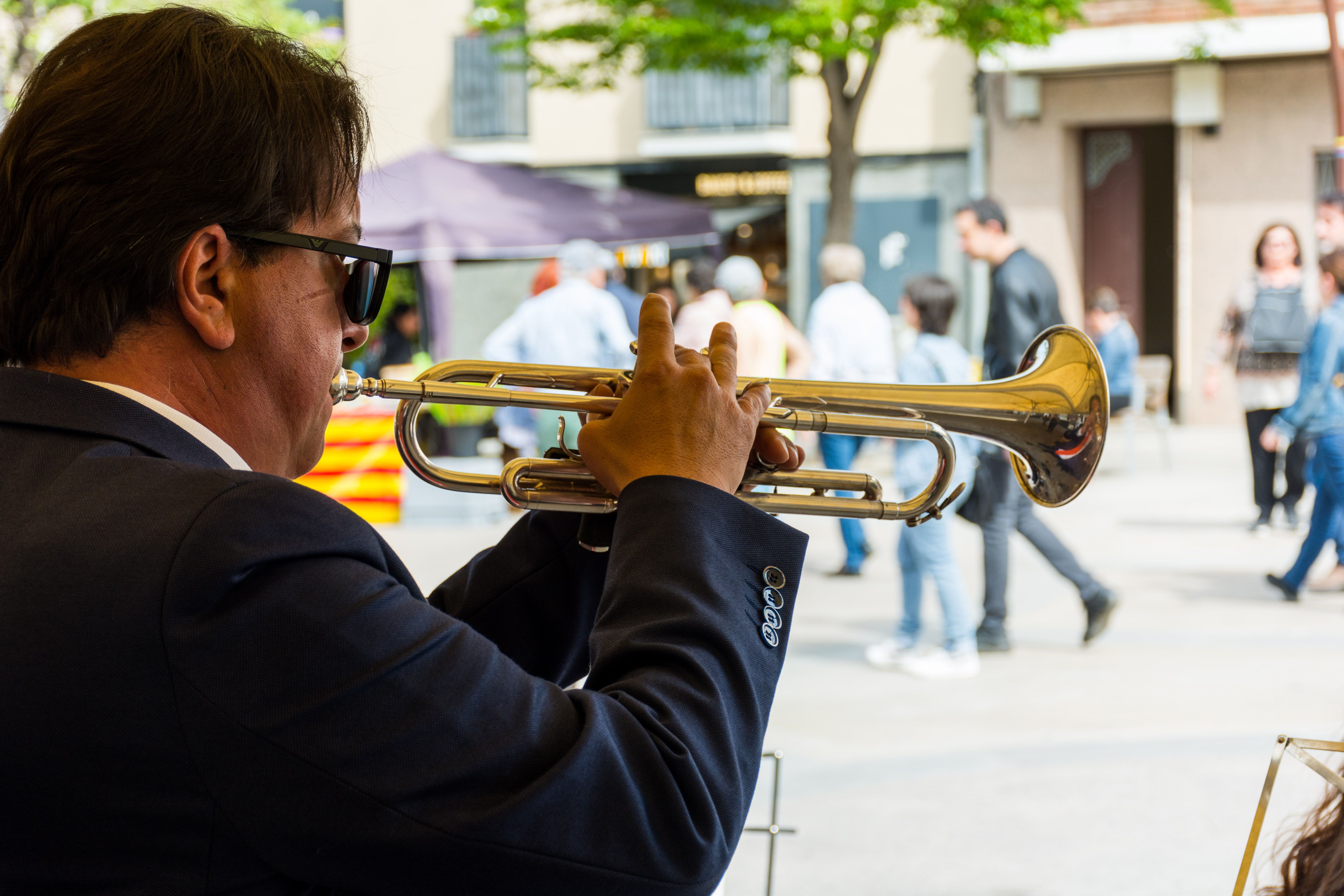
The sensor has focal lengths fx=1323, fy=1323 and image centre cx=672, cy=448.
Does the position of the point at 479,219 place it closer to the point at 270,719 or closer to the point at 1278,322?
the point at 1278,322

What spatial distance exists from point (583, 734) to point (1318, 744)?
78cm

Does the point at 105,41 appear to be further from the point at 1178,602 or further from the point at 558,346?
the point at 558,346

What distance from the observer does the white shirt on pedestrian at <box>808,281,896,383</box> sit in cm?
701

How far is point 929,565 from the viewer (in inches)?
208

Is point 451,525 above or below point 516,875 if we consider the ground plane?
below

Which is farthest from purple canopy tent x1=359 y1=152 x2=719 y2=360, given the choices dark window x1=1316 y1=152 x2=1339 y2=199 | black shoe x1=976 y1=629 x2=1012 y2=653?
dark window x1=1316 y1=152 x2=1339 y2=199

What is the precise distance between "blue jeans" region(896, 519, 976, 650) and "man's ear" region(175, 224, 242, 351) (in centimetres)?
415

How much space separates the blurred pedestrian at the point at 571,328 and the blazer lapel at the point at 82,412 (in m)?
6.92

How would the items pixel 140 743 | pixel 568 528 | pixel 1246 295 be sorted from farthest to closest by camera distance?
pixel 1246 295, pixel 568 528, pixel 140 743

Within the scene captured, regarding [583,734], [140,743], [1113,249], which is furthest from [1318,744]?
[1113,249]

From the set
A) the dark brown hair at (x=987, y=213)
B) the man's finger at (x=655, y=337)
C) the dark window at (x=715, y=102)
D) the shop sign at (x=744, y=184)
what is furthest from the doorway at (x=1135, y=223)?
the man's finger at (x=655, y=337)

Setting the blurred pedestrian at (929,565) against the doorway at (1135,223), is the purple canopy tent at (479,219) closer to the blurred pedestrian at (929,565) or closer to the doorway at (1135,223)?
the blurred pedestrian at (929,565)

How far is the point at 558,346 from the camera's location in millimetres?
8211

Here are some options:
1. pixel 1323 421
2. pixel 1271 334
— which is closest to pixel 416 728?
pixel 1323 421
